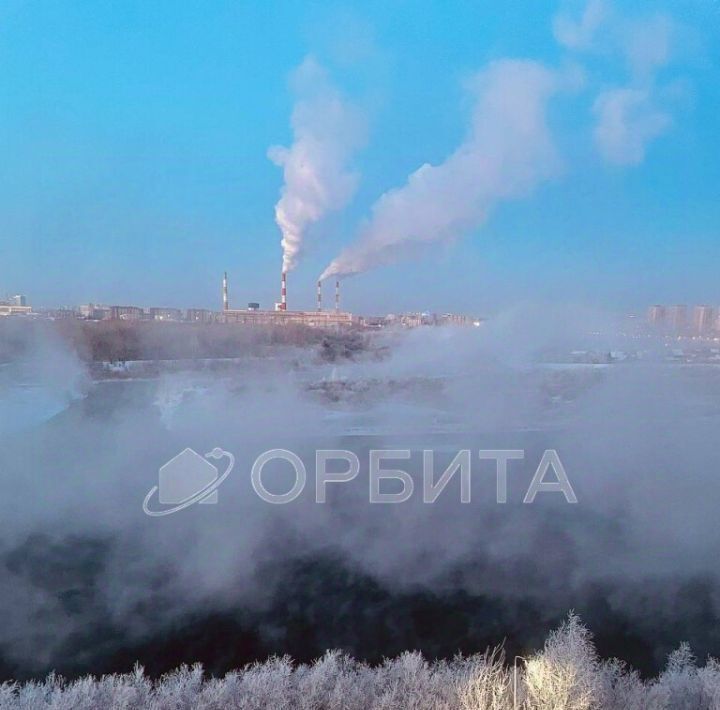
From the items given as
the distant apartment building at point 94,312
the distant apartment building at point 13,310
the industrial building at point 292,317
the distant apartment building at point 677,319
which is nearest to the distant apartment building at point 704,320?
the distant apartment building at point 677,319

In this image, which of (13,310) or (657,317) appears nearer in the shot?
(13,310)

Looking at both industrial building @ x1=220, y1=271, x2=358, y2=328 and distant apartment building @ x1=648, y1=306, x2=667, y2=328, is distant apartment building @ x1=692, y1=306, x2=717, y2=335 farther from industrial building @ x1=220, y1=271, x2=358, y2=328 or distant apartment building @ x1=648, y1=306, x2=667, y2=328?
industrial building @ x1=220, y1=271, x2=358, y2=328

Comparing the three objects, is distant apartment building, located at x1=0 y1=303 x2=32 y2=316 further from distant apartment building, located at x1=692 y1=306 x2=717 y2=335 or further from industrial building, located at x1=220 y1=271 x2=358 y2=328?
distant apartment building, located at x1=692 y1=306 x2=717 y2=335

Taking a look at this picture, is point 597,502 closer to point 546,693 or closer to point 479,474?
point 479,474

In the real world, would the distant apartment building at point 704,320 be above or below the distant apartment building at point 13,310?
below

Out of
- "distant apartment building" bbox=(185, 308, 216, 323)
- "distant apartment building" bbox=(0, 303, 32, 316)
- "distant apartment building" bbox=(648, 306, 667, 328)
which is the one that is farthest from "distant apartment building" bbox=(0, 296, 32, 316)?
"distant apartment building" bbox=(648, 306, 667, 328)

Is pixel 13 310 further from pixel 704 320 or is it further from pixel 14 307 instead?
pixel 704 320

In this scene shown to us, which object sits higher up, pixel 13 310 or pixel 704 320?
A: pixel 13 310

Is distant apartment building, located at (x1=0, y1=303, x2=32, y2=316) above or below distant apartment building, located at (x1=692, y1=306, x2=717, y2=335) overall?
above

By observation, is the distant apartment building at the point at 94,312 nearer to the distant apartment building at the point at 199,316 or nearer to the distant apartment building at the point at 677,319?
the distant apartment building at the point at 199,316

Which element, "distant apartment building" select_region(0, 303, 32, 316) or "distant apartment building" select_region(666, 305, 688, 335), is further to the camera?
"distant apartment building" select_region(666, 305, 688, 335)

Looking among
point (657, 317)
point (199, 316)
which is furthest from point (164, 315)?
point (657, 317)
